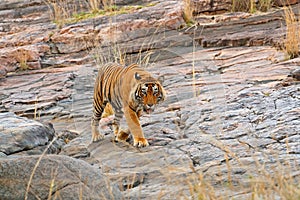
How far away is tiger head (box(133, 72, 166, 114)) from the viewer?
6.45m

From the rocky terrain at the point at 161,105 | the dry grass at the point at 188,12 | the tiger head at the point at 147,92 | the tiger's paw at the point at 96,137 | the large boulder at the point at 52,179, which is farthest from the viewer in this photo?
the dry grass at the point at 188,12

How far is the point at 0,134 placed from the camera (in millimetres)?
6723

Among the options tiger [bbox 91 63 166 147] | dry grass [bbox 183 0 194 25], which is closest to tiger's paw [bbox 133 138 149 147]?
tiger [bbox 91 63 166 147]

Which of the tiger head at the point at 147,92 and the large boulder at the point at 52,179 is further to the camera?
the tiger head at the point at 147,92

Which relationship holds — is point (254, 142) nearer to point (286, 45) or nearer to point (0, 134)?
point (0, 134)

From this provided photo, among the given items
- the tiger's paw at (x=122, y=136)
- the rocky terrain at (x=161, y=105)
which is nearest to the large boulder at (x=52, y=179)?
the rocky terrain at (x=161, y=105)

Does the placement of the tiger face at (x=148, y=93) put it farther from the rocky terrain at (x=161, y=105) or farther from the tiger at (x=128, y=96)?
the rocky terrain at (x=161, y=105)

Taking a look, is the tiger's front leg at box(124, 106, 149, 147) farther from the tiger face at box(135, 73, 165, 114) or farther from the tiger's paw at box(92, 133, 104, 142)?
the tiger's paw at box(92, 133, 104, 142)

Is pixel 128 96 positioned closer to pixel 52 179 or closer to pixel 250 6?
pixel 52 179

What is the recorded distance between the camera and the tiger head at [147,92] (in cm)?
645

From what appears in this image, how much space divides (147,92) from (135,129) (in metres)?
0.39

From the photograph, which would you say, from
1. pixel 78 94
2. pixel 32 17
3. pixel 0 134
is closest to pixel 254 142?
→ pixel 0 134

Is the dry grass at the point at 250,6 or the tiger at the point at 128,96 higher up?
the tiger at the point at 128,96

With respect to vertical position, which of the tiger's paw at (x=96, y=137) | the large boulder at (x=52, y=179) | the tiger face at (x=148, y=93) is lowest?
the tiger's paw at (x=96, y=137)
